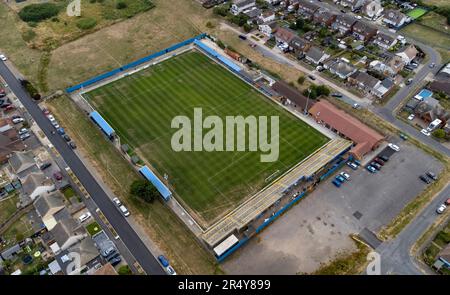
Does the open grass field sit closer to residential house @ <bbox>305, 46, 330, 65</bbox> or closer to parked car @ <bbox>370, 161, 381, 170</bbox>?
residential house @ <bbox>305, 46, 330, 65</bbox>

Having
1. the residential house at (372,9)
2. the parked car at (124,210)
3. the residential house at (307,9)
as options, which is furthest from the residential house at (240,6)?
the parked car at (124,210)

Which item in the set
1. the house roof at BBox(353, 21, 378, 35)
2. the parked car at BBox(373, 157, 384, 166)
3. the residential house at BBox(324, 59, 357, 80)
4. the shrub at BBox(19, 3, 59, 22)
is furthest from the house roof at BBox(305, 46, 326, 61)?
the shrub at BBox(19, 3, 59, 22)

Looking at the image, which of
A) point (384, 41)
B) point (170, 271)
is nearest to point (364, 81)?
point (384, 41)

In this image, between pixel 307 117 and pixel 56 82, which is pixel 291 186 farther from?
pixel 56 82

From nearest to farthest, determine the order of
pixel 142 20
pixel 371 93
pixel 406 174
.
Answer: pixel 406 174, pixel 371 93, pixel 142 20

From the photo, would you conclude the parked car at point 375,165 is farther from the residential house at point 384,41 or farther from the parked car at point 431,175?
the residential house at point 384,41

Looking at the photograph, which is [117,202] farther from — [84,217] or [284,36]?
[284,36]

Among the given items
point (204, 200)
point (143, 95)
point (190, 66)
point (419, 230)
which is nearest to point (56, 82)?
point (143, 95)
